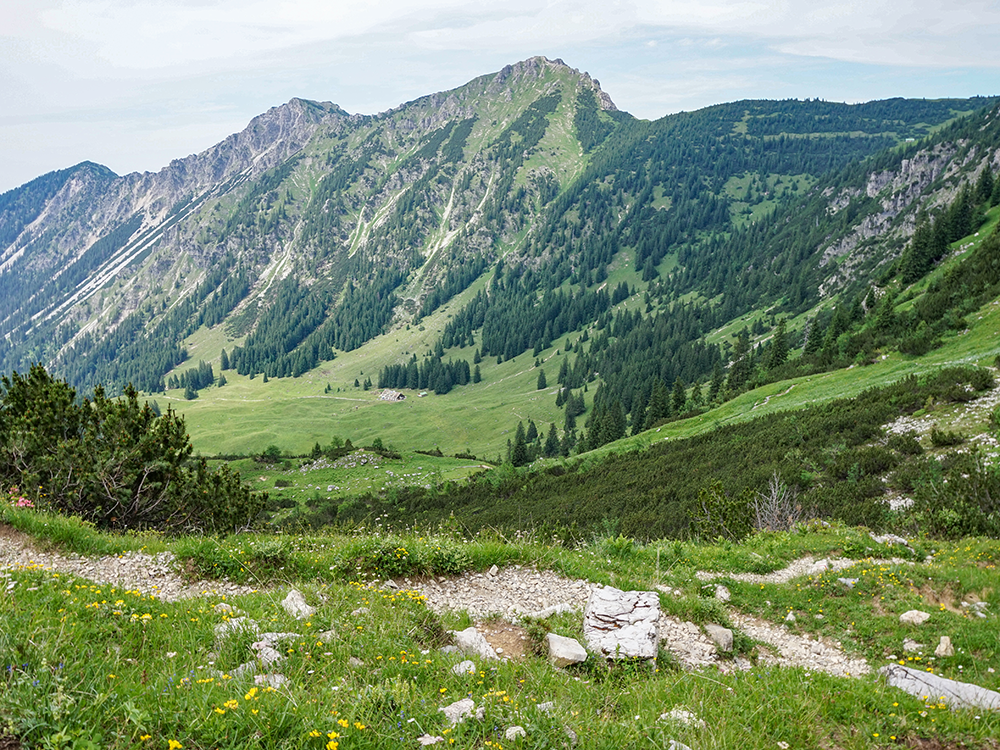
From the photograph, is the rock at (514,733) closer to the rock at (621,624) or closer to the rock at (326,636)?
the rock at (326,636)

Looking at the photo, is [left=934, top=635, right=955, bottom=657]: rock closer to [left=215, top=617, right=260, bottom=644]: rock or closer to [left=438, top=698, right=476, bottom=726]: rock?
[left=438, top=698, right=476, bottom=726]: rock

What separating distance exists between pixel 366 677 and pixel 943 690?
8.36 m

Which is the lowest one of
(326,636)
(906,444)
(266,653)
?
(906,444)

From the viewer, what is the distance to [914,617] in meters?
11.8

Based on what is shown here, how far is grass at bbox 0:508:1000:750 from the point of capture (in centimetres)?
514

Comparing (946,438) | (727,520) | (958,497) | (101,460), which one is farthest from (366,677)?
(946,438)

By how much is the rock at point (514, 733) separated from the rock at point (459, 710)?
502 mm

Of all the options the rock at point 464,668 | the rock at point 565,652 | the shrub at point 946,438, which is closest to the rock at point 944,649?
the rock at point 565,652

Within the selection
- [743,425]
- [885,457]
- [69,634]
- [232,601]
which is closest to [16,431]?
[232,601]

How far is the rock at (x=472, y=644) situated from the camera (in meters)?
8.53

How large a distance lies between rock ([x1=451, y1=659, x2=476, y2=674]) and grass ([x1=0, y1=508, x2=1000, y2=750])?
0.61ft

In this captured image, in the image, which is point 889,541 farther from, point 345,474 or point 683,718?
point 345,474

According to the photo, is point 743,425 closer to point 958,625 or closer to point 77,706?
point 958,625

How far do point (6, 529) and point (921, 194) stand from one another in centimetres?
24155
